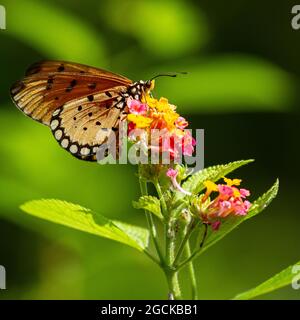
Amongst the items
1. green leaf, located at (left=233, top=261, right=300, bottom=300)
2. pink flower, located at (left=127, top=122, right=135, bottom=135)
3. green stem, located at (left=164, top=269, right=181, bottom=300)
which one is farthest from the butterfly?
green leaf, located at (left=233, top=261, right=300, bottom=300)

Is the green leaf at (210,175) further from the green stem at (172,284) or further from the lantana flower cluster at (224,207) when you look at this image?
the green stem at (172,284)

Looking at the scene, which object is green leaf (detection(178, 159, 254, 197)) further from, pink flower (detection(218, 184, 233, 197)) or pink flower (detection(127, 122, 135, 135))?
pink flower (detection(127, 122, 135, 135))

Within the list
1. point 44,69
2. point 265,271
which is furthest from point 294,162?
point 44,69

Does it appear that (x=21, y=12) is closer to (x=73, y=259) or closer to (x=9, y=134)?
(x=9, y=134)

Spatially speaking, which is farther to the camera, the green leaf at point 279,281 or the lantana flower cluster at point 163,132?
the lantana flower cluster at point 163,132

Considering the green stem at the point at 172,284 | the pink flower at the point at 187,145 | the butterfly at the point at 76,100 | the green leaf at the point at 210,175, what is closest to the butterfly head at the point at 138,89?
the butterfly at the point at 76,100

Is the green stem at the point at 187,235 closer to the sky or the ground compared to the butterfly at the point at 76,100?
closer to the ground

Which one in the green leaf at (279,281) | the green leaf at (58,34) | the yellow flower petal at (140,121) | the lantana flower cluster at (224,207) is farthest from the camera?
the green leaf at (58,34)
